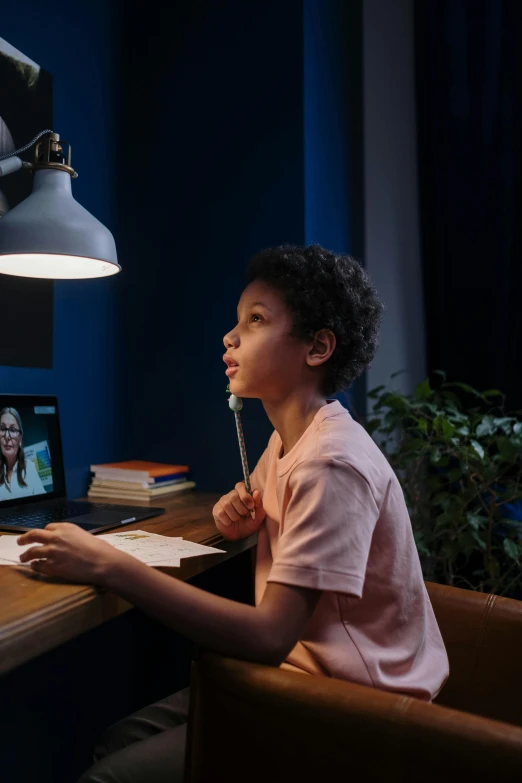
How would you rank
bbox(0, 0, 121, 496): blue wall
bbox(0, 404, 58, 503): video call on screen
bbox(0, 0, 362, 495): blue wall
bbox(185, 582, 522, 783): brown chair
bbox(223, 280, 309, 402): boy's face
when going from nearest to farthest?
bbox(185, 582, 522, 783): brown chair
bbox(223, 280, 309, 402): boy's face
bbox(0, 404, 58, 503): video call on screen
bbox(0, 0, 121, 496): blue wall
bbox(0, 0, 362, 495): blue wall

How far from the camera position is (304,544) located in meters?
0.89

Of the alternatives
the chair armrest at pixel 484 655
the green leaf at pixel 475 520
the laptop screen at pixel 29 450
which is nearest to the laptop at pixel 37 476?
the laptop screen at pixel 29 450

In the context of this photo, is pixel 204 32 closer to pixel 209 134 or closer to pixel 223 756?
pixel 209 134

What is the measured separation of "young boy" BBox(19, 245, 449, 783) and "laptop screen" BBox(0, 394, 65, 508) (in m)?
0.52

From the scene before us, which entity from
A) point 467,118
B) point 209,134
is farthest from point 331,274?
point 467,118

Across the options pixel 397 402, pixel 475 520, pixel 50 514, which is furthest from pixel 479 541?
pixel 50 514

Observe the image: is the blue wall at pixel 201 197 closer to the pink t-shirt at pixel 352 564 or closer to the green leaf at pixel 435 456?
the green leaf at pixel 435 456

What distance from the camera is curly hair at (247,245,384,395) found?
1.16 metres

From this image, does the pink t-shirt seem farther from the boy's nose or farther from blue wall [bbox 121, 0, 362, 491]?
blue wall [bbox 121, 0, 362, 491]

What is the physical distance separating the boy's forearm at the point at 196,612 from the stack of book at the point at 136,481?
2.80 feet

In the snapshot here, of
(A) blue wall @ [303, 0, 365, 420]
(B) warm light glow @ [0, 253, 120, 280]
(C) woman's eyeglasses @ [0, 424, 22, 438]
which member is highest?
(A) blue wall @ [303, 0, 365, 420]

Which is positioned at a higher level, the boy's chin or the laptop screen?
the boy's chin

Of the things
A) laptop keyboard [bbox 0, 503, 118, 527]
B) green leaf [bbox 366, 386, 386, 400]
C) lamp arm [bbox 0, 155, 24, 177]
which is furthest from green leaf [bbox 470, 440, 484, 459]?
lamp arm [bbox 0, 155, 24, 177]

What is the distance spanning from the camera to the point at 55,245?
1253 mm
